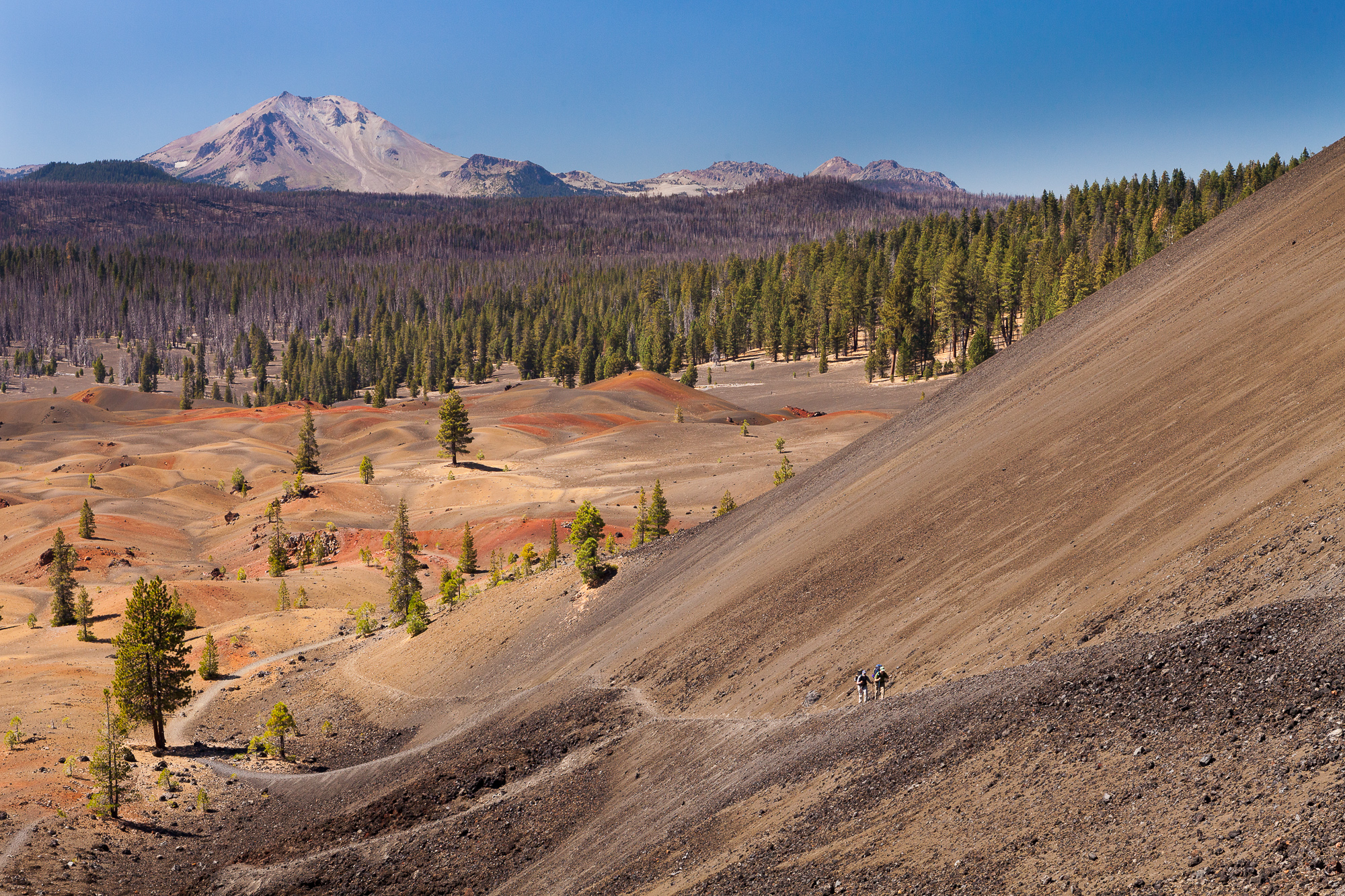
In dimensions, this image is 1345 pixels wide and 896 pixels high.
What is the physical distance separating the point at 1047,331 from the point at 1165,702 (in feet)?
108

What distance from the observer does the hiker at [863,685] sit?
19.8m

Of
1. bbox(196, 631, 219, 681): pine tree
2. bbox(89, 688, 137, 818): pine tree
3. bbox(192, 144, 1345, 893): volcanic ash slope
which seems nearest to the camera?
bbox(192, 144, 1345, 893): volcanic ash slope

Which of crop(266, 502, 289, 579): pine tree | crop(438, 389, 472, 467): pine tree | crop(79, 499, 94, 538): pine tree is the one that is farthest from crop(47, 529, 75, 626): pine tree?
crop(438, 389, 472, 467): pine tree

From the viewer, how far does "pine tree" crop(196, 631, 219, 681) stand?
133 feet

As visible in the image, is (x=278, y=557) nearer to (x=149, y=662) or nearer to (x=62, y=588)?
(x=62, y=588)

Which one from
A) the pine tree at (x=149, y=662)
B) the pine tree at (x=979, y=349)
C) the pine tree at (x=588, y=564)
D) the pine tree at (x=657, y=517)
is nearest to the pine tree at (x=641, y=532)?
the pine tree at (x=657, y=517)

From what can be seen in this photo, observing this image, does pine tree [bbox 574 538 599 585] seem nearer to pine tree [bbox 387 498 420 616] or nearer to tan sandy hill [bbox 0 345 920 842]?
tan sandy hill [bbox 0 345 920 842]

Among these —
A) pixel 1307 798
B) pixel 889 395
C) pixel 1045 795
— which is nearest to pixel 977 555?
pixel 1045 795

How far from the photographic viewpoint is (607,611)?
35.5 m

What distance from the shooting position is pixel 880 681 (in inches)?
785

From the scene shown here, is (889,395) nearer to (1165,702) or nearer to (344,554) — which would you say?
(344,554)

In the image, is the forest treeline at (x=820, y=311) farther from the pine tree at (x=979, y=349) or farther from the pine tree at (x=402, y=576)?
the pine tree at (x=402, y=576)

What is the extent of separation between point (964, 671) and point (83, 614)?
4414 centimetres

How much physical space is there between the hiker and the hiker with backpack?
184 millimetres
